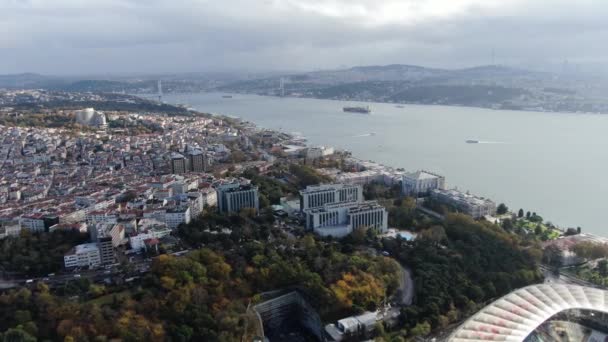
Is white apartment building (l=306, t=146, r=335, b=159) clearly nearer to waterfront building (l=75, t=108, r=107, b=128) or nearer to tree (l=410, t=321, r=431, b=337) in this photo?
tree (l=410, t=321, r=431, b=337)

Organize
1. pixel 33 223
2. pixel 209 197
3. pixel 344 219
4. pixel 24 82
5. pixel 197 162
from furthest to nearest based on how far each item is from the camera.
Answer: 1. pixel 24 82
2. pixel 197 162
3. pixel 209 197
4. pixel 344 219
5. pixel 33 223

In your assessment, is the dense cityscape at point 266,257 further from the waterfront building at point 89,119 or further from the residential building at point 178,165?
the waterfront building at point 89,119

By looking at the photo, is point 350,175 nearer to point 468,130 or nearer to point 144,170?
point 144,170

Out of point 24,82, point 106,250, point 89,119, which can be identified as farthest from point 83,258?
point 24,82

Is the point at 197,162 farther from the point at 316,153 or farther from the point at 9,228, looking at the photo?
the point at 9,228

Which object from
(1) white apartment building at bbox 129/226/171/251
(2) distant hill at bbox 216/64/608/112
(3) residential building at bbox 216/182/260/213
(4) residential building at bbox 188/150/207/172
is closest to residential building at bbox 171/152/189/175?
(4) residential building at bbox 188/150/207/172

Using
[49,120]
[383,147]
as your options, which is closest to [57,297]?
[383,147]
